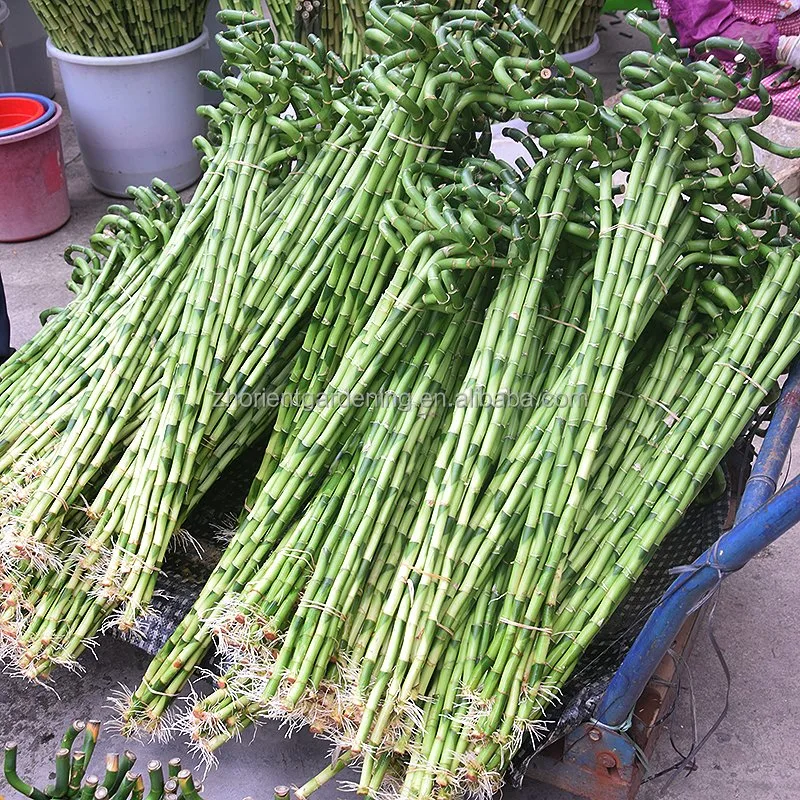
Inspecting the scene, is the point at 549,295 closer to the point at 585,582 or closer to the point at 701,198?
the point at 701,198

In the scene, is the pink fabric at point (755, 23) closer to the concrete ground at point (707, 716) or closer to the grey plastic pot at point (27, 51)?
the concrete ground at point (707, 716)

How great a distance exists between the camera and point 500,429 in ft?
5.59

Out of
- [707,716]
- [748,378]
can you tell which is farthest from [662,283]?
[707,716]

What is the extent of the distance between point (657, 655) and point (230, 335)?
1084 mm

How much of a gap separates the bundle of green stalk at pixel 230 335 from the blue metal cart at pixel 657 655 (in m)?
0.67

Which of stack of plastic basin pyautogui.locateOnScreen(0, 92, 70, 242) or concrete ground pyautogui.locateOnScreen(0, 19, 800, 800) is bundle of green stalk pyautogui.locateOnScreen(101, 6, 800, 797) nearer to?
concrete ground pyautogui.locateOnScreen(0, 19, 800, 800)

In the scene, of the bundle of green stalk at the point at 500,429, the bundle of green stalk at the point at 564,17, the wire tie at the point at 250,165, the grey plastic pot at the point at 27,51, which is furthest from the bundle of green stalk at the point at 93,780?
the grey plastic pot at the point at 27,51

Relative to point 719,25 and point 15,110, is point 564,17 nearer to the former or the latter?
point 719,25

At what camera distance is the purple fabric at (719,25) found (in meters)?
3.99

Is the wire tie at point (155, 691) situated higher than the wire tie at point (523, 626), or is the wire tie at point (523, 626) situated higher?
the wire tie at point (523, 626)

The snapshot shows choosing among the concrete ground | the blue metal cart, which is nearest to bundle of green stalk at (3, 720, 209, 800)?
the concrete ground

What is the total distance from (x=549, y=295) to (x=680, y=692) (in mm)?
1082

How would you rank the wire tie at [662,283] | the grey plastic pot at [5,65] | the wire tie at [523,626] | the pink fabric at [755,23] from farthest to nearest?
the grey plastic pot at [5,65], the pink fabric at [755,23], the wire tie at [662,283], the wire tie at [523,626]

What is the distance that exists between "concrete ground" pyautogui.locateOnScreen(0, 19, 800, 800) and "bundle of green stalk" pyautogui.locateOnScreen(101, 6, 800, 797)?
1.09 ft
